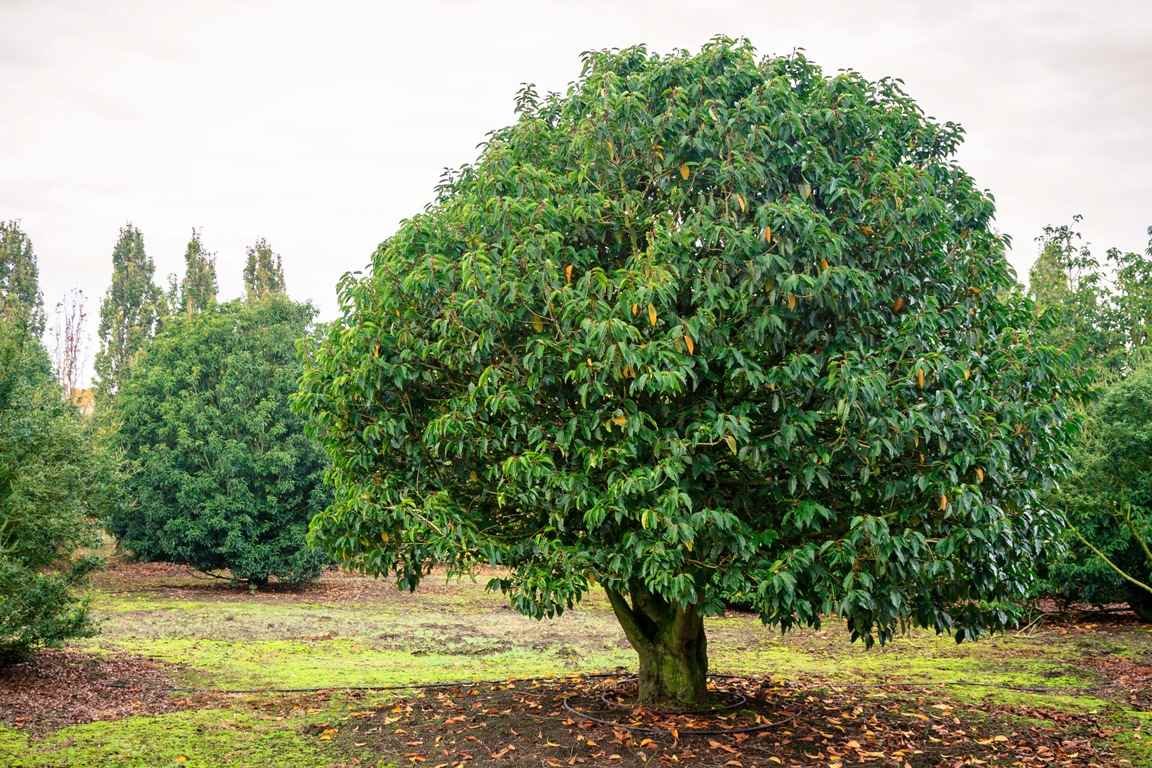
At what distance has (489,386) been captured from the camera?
27.6 ft

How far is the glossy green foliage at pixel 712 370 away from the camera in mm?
7984

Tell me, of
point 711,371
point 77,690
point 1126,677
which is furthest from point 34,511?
point 1126,677

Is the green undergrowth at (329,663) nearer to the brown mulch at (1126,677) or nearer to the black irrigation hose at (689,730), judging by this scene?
the black irrigation hose at (689,730)

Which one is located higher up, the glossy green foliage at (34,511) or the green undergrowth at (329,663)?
the glossy green foliage at (34,511)

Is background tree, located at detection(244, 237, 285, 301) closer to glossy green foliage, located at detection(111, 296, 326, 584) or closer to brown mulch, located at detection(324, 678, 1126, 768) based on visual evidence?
glossy green foliage, located at detection(111, 296, 326, 584)

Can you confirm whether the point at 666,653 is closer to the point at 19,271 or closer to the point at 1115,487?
the point at 1115,487

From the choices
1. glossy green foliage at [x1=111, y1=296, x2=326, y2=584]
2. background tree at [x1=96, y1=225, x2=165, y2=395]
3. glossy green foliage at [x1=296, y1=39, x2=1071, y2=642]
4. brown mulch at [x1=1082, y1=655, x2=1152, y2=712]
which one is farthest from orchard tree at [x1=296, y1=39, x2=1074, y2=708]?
background tree at [x1=96, y1=225, x2=165, y2=395]

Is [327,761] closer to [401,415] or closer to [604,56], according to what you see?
[401,415]

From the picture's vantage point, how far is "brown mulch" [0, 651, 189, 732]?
418 inches

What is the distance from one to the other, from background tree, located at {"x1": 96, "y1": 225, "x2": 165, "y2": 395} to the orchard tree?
162ft

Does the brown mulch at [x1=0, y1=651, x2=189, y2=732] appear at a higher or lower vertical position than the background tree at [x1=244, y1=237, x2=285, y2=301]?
lower

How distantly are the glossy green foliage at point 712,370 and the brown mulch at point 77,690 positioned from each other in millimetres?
3518

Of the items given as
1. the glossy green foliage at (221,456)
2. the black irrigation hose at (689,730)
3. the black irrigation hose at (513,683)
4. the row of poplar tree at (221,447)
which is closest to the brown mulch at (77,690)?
the black irrigation hose at (513,683)

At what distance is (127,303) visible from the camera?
59.4 meters
